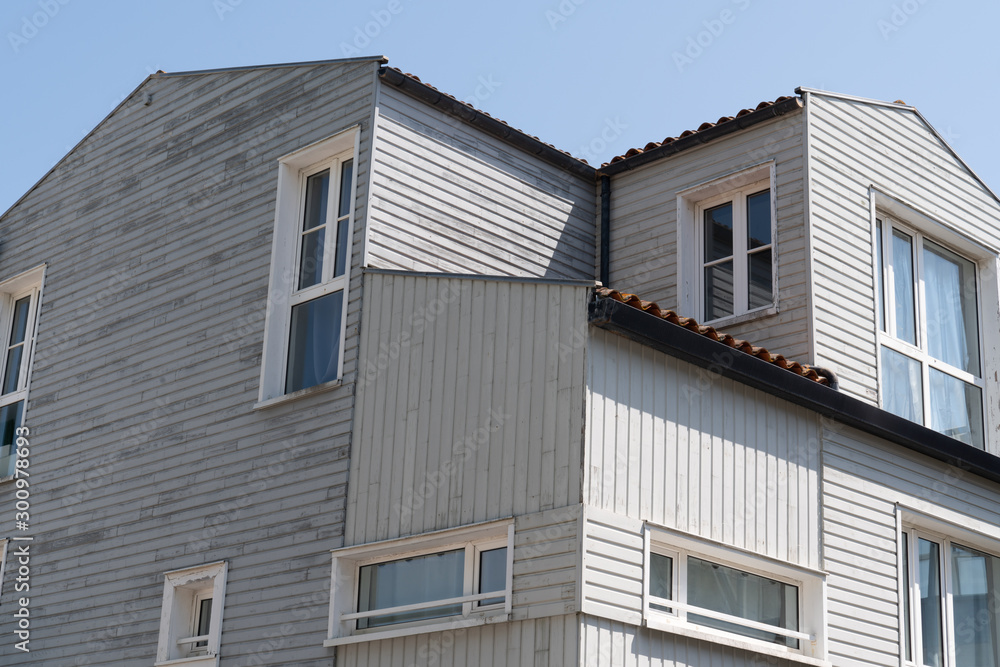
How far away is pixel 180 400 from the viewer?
1250 centimetres

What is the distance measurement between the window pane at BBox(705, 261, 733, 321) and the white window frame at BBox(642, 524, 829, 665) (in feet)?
11.0

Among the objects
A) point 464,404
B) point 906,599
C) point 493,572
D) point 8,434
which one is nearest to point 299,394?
point 464,404

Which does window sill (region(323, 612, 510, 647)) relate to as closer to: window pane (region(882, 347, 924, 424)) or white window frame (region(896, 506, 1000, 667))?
white window frame (region(896, 506, 1000, 667))

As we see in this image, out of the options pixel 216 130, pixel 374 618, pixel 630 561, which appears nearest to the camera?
pixel 630 561

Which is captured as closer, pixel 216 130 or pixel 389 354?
pixel 389 354

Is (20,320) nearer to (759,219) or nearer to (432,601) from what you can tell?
(432,601)

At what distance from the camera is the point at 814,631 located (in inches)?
401

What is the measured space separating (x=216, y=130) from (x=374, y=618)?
20.3ft

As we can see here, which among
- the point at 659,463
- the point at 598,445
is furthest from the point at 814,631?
the point at 598,445

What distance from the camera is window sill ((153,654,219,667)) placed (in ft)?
36.4

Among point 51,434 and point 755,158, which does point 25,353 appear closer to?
point 51,434

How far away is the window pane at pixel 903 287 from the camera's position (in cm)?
1284

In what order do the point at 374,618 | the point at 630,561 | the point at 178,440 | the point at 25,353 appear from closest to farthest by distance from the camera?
1. the point at 630,561
2. the point at 374,618
3. the point at 178,440
4. the point at 25,353

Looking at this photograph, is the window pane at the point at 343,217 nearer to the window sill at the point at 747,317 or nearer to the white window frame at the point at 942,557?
the window sill at the point at 747,317
